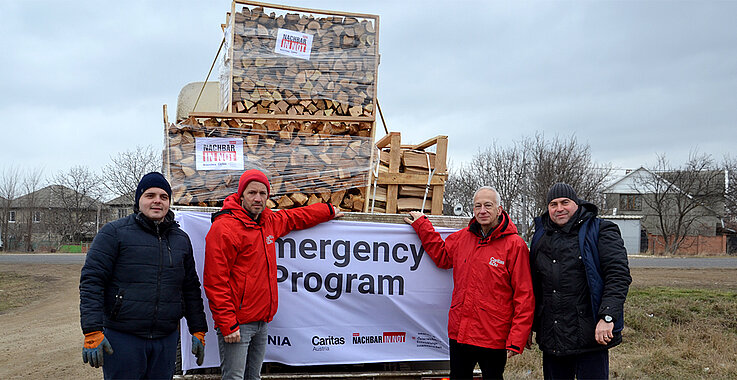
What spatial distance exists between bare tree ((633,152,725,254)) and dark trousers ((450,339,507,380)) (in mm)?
44391

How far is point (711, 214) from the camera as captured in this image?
44844 mm

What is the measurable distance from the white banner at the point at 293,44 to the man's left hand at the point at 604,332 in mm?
3205

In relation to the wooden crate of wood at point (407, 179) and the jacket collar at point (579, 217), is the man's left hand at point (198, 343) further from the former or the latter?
the jacket collar at point (579, 217)

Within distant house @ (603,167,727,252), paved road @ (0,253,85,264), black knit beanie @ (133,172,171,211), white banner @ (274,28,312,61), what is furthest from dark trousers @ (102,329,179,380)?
distant house @ (603,167,727,252)

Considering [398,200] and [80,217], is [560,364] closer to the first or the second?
[398,200]

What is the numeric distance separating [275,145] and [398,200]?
1159 mm

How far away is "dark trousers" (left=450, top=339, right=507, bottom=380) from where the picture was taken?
3725 millimetres

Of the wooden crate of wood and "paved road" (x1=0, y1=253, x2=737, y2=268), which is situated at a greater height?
the wooden crate of wood

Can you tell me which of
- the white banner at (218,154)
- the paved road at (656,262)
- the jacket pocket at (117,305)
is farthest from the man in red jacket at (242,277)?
the paved road at (656,262)

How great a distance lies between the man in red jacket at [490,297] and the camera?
3.65 metres

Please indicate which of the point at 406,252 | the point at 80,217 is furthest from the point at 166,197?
the point at 80,217

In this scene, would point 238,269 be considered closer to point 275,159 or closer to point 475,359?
point 275,159

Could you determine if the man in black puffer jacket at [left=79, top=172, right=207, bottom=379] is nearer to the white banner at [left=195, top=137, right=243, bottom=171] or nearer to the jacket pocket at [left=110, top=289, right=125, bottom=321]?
the jacket pocket at [left=110, top=289, right=125, bottom=321]

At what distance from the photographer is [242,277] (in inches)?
138
